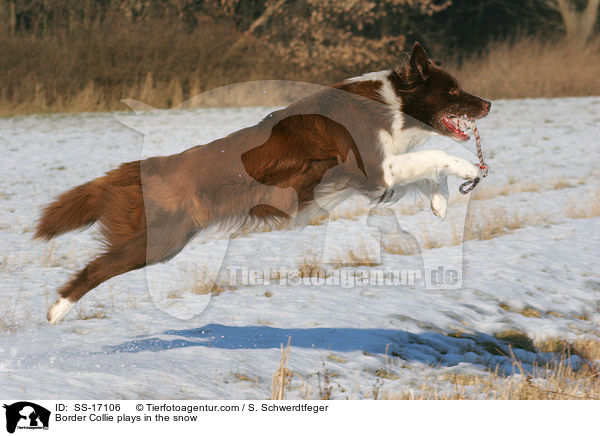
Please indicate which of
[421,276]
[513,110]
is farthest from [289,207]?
[513,110]

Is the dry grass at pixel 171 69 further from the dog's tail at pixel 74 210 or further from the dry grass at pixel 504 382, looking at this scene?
the dry grass at pixel 504 382

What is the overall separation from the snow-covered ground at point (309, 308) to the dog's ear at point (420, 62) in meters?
1.54

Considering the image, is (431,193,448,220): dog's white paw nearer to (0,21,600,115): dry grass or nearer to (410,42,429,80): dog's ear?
(410,42,429,80): dog's ear

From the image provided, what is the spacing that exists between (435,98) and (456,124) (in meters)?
0.23

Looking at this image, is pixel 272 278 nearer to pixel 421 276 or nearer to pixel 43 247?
pixel 421 276

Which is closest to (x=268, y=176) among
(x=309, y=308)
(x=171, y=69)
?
(x=309, y=308)

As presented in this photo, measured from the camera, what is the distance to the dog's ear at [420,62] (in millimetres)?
4605

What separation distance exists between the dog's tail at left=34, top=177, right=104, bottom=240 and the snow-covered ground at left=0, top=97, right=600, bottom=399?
0.84 metres

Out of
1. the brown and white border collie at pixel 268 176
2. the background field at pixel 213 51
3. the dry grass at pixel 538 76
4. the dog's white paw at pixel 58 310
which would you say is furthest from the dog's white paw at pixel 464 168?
the dry grass at pixel 538 76

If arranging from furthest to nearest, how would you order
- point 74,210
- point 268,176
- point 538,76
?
point 538,76 → point 74,210 → point 268,176
